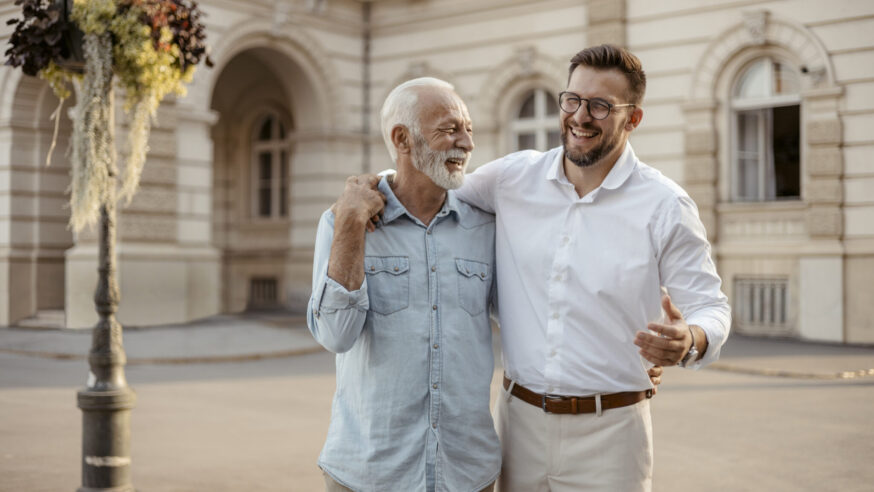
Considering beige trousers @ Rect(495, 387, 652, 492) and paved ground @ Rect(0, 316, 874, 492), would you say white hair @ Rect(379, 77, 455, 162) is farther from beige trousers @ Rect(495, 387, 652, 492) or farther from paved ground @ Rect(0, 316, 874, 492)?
paved ground @ Rect(0, 316, 874, 492)

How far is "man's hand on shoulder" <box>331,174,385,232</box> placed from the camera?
299cm

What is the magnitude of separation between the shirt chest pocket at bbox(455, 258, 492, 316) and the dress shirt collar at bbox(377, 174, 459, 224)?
Result: 18 centimetres

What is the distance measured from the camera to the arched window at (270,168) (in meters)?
22.4

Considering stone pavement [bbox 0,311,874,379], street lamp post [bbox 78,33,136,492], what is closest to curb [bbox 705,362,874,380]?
stone pavement [bbox 0,311,874,379]

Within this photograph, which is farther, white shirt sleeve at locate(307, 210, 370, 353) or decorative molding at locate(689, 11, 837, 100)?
decorative molding at locate(689, 11, 837, 100)

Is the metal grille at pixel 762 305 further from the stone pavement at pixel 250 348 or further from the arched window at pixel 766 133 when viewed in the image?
the arched window at pixel 766 133

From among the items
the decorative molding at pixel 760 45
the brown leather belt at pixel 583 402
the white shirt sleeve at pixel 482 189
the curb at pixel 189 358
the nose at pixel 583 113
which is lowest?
the curb at pixel 189 358

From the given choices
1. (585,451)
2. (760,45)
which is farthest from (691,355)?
(760,45)

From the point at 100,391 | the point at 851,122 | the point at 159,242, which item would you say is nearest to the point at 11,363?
the point at 159,242

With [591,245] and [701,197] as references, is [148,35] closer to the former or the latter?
[591,245]

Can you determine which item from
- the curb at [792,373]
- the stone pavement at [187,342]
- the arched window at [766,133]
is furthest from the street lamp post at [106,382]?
the arched window at [766,133]

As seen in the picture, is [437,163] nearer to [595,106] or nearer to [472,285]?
[472,285]

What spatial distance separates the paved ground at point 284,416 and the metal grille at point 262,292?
681cm

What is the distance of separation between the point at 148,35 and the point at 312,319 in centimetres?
363
